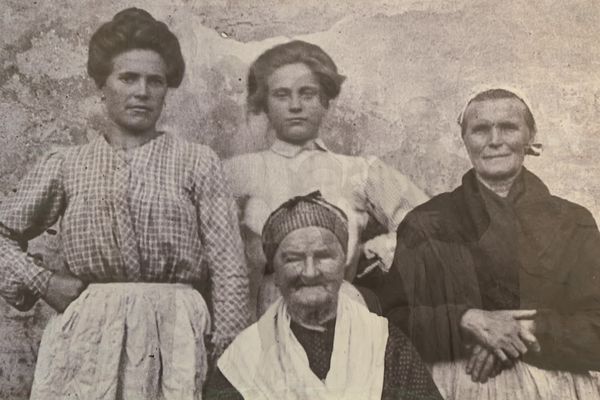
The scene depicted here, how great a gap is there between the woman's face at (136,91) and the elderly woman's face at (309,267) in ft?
3.61

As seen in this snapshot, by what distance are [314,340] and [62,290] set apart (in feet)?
4.77

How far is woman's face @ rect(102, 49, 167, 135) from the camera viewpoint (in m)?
6.03

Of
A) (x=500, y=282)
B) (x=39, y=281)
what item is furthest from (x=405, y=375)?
(x=39, y=281)

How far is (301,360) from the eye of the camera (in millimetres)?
5738

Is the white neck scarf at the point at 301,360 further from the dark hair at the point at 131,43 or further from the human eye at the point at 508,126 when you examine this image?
the dark hair at the point at 131,43

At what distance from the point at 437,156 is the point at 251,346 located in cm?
156

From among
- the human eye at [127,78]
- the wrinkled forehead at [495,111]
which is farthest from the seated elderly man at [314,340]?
the human eye at [127,78]

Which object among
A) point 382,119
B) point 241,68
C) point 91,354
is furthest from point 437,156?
point 91,354

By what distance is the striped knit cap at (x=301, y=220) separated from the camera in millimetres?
5859

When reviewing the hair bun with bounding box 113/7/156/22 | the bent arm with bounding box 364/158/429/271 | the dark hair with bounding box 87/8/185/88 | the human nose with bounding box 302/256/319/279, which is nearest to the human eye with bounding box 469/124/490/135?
the bent arm with bounding box 364/158/429/271

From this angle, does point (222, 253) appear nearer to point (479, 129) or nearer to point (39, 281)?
point (39, 281)

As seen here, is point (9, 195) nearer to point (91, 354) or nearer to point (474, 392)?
point (91, 354)

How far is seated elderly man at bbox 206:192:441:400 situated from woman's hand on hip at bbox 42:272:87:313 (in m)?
0.91

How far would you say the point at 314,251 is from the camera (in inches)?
229
